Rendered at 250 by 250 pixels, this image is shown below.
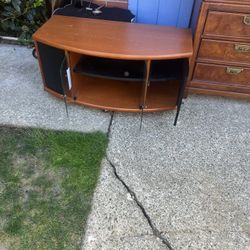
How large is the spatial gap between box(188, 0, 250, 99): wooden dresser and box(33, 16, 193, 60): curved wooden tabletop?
0.13m

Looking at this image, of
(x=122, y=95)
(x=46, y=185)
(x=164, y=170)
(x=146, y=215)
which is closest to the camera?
(x=146, y=215)

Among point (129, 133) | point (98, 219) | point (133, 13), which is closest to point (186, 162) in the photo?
point (129, 133)

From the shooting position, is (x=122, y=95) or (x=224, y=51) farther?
(x=122, y=95)

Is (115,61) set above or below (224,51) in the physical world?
below

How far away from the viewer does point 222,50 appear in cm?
170

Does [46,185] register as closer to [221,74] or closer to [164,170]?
[164,170]

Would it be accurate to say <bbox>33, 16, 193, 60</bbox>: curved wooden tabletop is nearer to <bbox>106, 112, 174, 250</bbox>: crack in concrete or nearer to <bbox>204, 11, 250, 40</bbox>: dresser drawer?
<bbox>204, 11, 250, 40</bbox>: dresser drawer

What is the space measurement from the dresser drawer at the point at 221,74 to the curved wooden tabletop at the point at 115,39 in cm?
25

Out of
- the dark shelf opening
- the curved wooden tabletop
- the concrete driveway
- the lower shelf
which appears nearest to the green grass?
the concrete driveway

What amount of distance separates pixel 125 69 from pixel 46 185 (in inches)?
34.0

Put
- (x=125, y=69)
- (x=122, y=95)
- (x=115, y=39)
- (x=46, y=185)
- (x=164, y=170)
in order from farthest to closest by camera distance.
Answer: (x=122, y=95)
(x=125, y=69)
(x=115, y=39)
(x=164, y=170)
(x=46, y=185)

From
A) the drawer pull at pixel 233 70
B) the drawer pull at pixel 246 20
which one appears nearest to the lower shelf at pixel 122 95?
the drawer pull at pixel 233 70

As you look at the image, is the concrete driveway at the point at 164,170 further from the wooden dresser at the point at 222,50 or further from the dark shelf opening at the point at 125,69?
the dark shelf opening at the point at 125,69

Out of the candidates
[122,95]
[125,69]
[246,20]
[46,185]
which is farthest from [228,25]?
[46,185]
